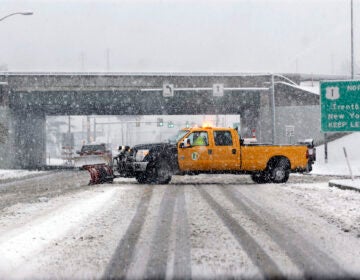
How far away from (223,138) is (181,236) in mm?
11417

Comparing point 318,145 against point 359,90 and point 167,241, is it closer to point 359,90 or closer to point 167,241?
point 359,90

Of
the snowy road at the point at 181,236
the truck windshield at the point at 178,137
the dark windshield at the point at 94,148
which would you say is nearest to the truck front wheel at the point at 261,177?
the truck windshield at the point at 178,137

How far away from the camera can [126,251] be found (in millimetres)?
7684

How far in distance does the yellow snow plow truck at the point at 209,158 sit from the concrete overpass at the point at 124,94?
23.4m

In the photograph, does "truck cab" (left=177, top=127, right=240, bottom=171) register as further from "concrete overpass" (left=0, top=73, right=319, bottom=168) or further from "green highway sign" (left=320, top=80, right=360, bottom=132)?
"concrete overpass" (left=0, top=73, right=319, bottom=168)

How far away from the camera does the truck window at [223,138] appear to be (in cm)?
1995

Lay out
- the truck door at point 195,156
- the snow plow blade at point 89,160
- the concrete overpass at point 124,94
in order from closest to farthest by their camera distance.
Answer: the truck door at point 195,156, the snow plow blade at point 89,160, the concrete overpass at point 124,94

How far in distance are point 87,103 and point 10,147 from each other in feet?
26.9

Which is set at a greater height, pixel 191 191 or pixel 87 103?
pixel 87 103

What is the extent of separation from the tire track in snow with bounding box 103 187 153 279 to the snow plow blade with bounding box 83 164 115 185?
8454 mm

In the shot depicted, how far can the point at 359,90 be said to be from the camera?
18.1m

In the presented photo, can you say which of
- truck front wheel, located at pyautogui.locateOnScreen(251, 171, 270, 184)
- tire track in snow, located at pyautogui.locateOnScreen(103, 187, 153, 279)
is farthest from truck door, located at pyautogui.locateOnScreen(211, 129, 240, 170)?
tire track in snow, located at pyautogui.locateOnScreen(103, 187, 153, 279)

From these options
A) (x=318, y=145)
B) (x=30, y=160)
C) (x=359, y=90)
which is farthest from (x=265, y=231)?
(x=30, y=160)

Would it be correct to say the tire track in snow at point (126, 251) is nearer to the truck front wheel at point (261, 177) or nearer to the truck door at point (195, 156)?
the truck door at point (195, 156)
